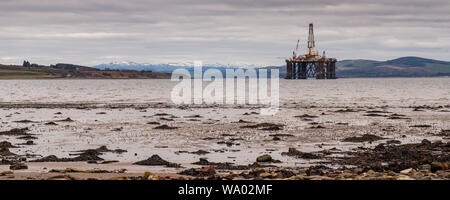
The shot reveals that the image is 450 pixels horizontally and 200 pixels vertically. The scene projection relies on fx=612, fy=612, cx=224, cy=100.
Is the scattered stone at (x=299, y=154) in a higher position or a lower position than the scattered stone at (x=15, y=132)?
higher

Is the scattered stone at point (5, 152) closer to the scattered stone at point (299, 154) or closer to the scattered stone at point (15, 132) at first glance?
the scattered stone at point (15, 132)

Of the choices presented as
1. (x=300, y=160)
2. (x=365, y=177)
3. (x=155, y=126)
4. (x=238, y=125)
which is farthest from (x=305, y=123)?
(x=365, y=177)

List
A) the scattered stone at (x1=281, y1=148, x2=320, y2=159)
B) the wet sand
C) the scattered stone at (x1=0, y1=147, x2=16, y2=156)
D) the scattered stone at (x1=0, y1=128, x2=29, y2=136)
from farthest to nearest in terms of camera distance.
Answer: the scattered stone at (x1=0, y1=128, x2=29, y2=136), the scattered stone at (x1=0, y1=147, x2=16, y2=156), the scattered stone at (x1=281, y1=148, x2=320, y2=159), the wet sand

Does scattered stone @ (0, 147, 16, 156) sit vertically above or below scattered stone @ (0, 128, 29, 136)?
above

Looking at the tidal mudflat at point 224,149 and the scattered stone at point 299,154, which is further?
the scattered stone at point 299,154

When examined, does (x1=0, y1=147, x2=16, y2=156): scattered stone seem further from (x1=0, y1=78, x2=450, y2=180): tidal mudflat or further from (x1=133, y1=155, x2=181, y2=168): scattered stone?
(x1=133, y1=155, x2=181, y2=168): scattered stone

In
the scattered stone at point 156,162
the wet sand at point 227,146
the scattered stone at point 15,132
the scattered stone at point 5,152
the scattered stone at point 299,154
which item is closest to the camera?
the wet sand at point 227,146

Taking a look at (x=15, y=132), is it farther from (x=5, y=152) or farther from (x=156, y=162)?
(x=156, y=162)

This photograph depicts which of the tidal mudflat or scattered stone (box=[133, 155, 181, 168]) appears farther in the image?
scattered stone (box=[133, 155, 181, 168])

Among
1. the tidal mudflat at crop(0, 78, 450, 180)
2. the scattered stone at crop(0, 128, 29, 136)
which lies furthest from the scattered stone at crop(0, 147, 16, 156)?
the scattered stone at crop(0, 128, 29, 136)

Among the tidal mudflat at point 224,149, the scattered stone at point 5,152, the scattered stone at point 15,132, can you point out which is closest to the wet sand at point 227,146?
the tidal mudflat at point 224,149

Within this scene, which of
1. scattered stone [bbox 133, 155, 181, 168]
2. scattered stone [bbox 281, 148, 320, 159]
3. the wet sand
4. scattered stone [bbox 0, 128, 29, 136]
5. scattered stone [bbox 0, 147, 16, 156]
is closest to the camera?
the wet sand
